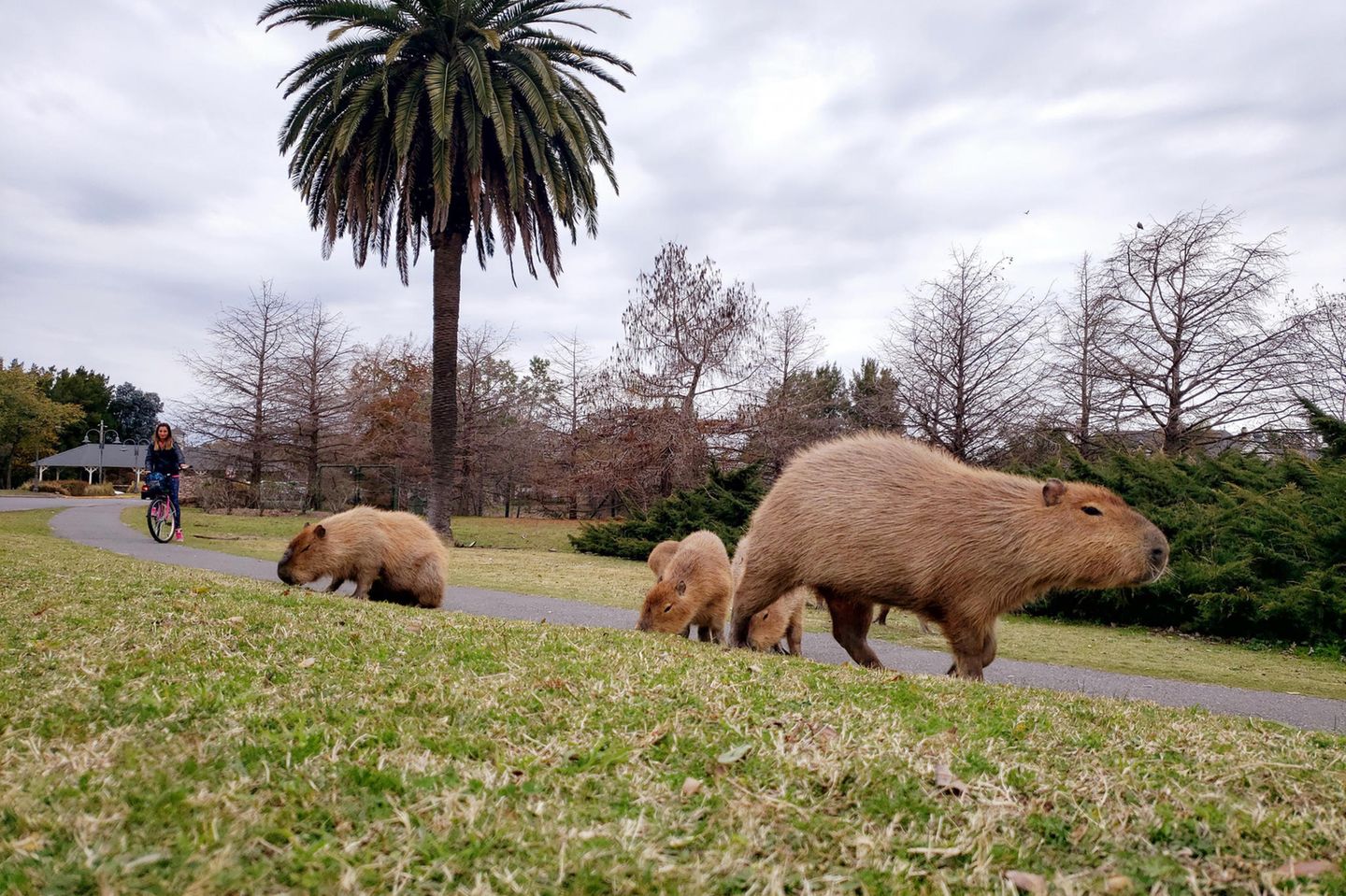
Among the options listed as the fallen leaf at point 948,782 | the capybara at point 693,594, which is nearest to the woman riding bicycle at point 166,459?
the capybara at point 693,594

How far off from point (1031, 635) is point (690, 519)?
9.52 metres

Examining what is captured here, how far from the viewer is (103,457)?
70.6 metres

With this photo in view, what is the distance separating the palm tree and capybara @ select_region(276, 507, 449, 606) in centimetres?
1155

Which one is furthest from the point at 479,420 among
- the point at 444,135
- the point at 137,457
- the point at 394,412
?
the point at 137,457

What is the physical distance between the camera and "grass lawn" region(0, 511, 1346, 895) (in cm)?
158

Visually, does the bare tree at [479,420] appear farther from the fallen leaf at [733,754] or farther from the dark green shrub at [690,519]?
the fallen leaf at [733,754]

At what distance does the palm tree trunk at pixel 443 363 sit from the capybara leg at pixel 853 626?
51.5 feet

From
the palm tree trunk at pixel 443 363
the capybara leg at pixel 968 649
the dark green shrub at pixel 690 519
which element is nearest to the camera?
the capybara leg at pixel 968 649

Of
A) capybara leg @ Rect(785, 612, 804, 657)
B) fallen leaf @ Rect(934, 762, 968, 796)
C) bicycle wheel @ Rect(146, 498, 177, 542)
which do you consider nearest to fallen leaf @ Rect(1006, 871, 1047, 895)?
fallen leaf @ Rect(934, 762, 968, 796)

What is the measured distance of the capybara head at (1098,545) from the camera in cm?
529

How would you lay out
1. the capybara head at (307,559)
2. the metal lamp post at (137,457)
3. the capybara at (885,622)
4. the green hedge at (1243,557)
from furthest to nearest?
the metal lamp post at (137,457) < the capybara at (885,622) < the green hedge at (1243,557) < the capybara head at (307,559)

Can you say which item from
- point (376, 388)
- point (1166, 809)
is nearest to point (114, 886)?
point (1166, 809)

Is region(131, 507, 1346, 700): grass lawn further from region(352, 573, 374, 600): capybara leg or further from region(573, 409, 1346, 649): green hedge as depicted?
region(352, 573, 374, 600): capybara leg

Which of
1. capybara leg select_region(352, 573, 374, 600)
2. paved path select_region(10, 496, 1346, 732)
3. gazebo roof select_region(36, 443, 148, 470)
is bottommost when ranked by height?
paved path select_region(10, 496, 1346, 732)
